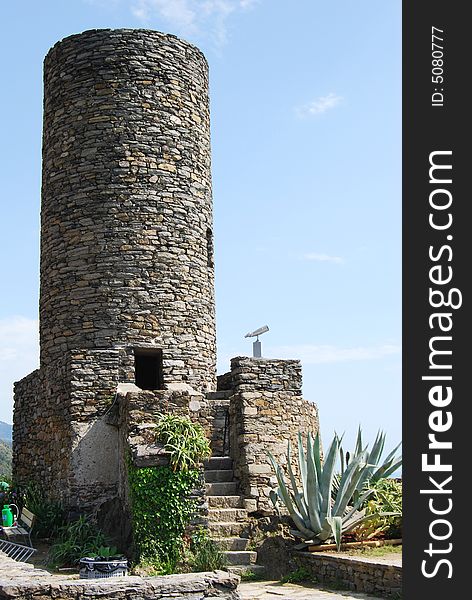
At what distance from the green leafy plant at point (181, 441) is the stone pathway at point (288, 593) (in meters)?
1.79

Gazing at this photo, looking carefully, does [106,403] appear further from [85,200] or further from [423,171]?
[423,171]

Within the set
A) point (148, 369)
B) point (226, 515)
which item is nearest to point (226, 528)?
point (226, 515)

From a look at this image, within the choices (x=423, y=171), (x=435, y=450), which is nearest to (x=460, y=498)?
(x=435, y=450)

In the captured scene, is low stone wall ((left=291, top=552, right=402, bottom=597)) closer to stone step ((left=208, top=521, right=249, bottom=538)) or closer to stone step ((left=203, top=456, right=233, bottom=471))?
stone step ((left=208, top=521, right=249, bottom=538))

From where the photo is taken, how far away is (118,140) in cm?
1603

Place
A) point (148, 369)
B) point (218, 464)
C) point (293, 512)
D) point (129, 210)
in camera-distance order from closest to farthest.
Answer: point (293, 512), point (218, 464), point (129, 210), point (148, 369)

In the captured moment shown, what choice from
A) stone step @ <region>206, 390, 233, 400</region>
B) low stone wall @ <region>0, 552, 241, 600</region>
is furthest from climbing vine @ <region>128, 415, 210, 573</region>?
low stone wall @ <region>0, 552, 241, 600</region>

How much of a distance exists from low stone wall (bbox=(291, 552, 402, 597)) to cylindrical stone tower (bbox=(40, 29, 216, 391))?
16.5 ft

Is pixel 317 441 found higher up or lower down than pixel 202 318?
lower down

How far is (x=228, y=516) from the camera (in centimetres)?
1278

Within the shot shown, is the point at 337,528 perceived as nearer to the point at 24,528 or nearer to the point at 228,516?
the point at 228,516

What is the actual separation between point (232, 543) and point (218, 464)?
1.94m

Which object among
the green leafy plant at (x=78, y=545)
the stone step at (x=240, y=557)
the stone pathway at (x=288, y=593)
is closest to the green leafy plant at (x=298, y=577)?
the stone pathway at (x=288, y=593)

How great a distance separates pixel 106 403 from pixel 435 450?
8413 millimetres
